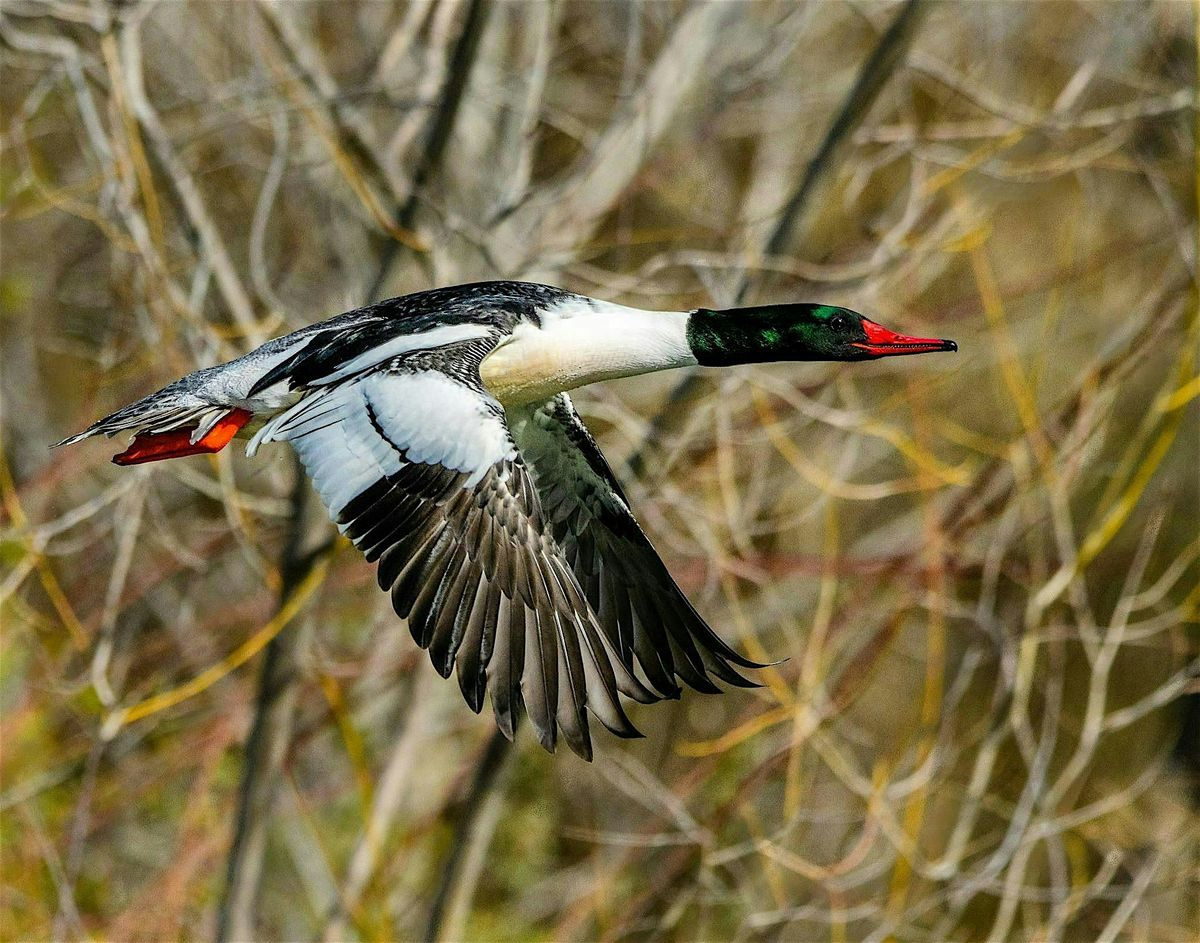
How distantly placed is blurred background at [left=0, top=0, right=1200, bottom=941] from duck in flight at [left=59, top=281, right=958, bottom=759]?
1812 millimetres

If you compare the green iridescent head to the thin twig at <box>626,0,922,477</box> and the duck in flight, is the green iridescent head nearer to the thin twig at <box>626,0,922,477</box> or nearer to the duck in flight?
the duck in flight

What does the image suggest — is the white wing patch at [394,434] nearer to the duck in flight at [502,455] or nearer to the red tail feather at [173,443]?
the duck in flight at [502,455]

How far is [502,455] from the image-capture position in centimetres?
466

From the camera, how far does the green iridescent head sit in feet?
18.3

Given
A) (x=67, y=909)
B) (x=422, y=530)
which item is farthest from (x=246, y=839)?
(x=422, y=530)

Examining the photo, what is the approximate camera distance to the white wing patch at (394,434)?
15.2 ft

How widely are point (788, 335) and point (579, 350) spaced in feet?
2.40

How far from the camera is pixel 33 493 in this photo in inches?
364

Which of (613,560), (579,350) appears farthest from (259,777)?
(579,350)

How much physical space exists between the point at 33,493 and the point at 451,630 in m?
5.43

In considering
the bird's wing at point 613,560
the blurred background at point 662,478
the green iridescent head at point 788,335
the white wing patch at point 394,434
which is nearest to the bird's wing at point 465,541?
the white wing patch at point 394,434

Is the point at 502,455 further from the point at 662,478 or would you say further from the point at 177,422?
the point at 662,478

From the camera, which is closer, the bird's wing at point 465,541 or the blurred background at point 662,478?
the bird's wing at point 465,541

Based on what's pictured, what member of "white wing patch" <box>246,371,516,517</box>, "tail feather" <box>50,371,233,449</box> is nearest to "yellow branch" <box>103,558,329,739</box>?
"tail feather" <box>50,371,233,449</box>
